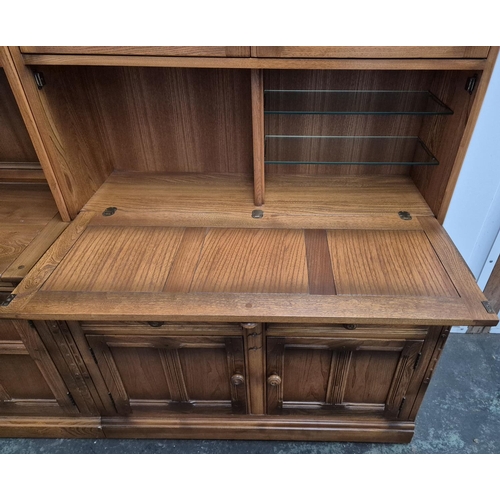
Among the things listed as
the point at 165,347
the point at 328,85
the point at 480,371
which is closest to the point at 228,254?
the point at 165,347

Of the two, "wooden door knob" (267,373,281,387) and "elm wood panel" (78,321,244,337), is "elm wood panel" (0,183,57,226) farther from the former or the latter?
"wooden door knob" (267,373,281,387)

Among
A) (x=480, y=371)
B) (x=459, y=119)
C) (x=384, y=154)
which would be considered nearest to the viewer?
(x=459, y=119)

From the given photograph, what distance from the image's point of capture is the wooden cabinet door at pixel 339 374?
3.25 ft

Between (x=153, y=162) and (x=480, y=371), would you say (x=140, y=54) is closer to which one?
(x=153, y=162)

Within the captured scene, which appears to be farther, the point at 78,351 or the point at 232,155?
the point at 232,155

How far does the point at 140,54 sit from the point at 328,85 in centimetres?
55

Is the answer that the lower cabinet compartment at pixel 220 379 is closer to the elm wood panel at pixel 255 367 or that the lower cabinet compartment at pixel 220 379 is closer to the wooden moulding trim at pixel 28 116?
the elm wood panel at pixel 255 367

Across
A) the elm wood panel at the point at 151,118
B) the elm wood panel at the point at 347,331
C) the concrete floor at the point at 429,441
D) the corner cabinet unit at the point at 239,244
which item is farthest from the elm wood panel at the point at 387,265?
the concrete floor at the point at 429,441

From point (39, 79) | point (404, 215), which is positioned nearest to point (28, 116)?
point (39, 79)

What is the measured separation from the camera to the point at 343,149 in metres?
1.24

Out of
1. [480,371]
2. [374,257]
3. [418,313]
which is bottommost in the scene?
[418,313]

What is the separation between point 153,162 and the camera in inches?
51.3

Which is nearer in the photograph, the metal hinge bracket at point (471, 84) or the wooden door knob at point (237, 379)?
the metal hinge bracket at point (471, 84)

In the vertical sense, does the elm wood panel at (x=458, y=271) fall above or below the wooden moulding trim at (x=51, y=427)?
above
